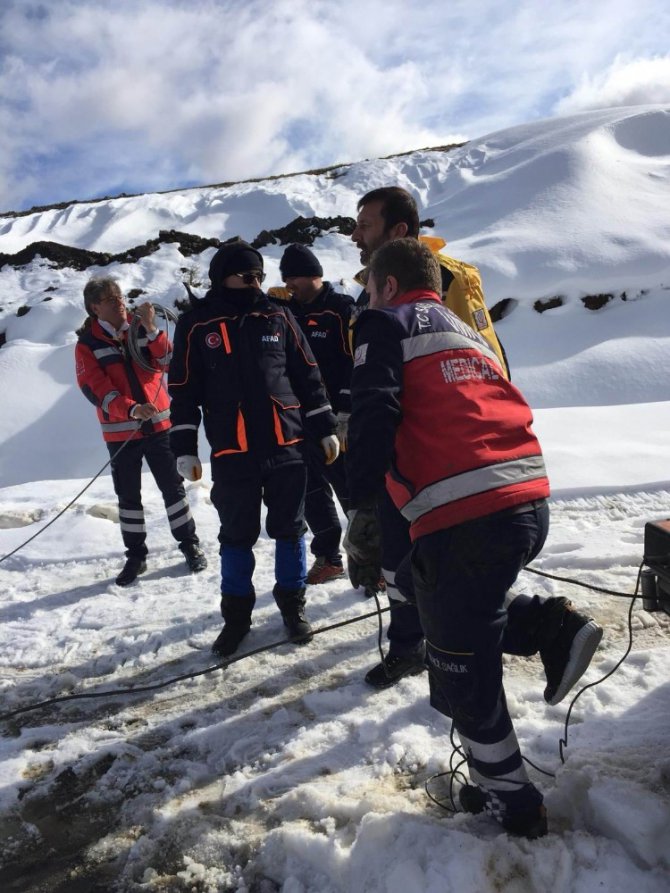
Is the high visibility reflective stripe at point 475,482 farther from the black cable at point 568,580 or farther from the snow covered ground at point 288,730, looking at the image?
the black cable at point 568,580

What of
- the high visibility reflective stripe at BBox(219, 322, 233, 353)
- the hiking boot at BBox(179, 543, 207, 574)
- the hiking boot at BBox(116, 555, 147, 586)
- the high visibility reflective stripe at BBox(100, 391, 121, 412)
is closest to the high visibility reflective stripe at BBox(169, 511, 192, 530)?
the hiking boot at BBox(179, 543, 207, 574)

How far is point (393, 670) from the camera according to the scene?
2.71 meters

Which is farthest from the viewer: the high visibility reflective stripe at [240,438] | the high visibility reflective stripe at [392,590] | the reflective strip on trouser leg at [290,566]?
the reflective strip on trouser leg at [290,566]

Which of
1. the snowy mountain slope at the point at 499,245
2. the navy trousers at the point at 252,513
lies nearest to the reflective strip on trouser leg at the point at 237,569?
the navy trousers at the point at 252,513

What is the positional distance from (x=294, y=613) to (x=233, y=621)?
0.32m

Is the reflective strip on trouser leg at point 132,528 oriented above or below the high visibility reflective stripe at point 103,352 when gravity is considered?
below

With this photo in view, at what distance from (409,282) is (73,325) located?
45.5ft

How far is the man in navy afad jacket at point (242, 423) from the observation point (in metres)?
3.07

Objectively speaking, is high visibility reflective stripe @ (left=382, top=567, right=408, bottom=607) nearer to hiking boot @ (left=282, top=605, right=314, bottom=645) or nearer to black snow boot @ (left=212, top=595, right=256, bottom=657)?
hiking boot @ (left=282, top=605, right=314, bottom=645)

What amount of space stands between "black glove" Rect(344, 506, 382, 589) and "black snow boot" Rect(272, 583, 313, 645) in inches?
42.1

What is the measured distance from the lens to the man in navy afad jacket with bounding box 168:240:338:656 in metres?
3.07

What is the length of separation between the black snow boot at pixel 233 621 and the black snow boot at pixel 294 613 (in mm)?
173

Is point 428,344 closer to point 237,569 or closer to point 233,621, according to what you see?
point 237,569

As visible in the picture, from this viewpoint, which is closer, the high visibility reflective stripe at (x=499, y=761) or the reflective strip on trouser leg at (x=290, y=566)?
the high visibility reflective stripe at (x=499, y=761)
